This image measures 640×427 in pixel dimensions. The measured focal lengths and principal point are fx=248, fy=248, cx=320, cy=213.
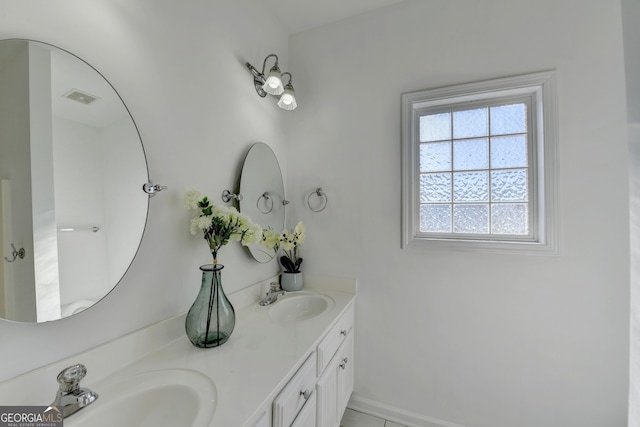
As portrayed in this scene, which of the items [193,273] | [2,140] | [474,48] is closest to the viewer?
[2,140]

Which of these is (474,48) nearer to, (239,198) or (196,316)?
(239,198)

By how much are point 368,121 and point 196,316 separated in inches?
57.8

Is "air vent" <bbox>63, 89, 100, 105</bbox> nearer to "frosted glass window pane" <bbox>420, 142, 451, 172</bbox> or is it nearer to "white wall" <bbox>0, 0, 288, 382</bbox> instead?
"white wall" <bbox>0, 0, 288, 382</bbox>

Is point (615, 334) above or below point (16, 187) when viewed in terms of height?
below

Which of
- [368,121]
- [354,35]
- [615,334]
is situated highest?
[354,35]

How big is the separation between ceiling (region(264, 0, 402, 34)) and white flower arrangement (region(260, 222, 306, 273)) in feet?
4.70

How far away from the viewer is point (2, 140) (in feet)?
2.00

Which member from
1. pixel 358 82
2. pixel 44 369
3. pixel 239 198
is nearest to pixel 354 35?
pixel 358 82

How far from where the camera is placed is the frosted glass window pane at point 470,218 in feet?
4.89

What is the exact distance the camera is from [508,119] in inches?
57.5

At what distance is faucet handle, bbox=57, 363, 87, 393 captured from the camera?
61 centimetres

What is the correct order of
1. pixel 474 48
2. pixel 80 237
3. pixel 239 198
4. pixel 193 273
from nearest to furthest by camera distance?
1. pixel 80 237
2. pixel 193 273
3. pixel 239 198
4. pixel 474 48

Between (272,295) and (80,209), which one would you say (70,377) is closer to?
(80,209)

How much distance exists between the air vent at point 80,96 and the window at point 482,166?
1475mm
